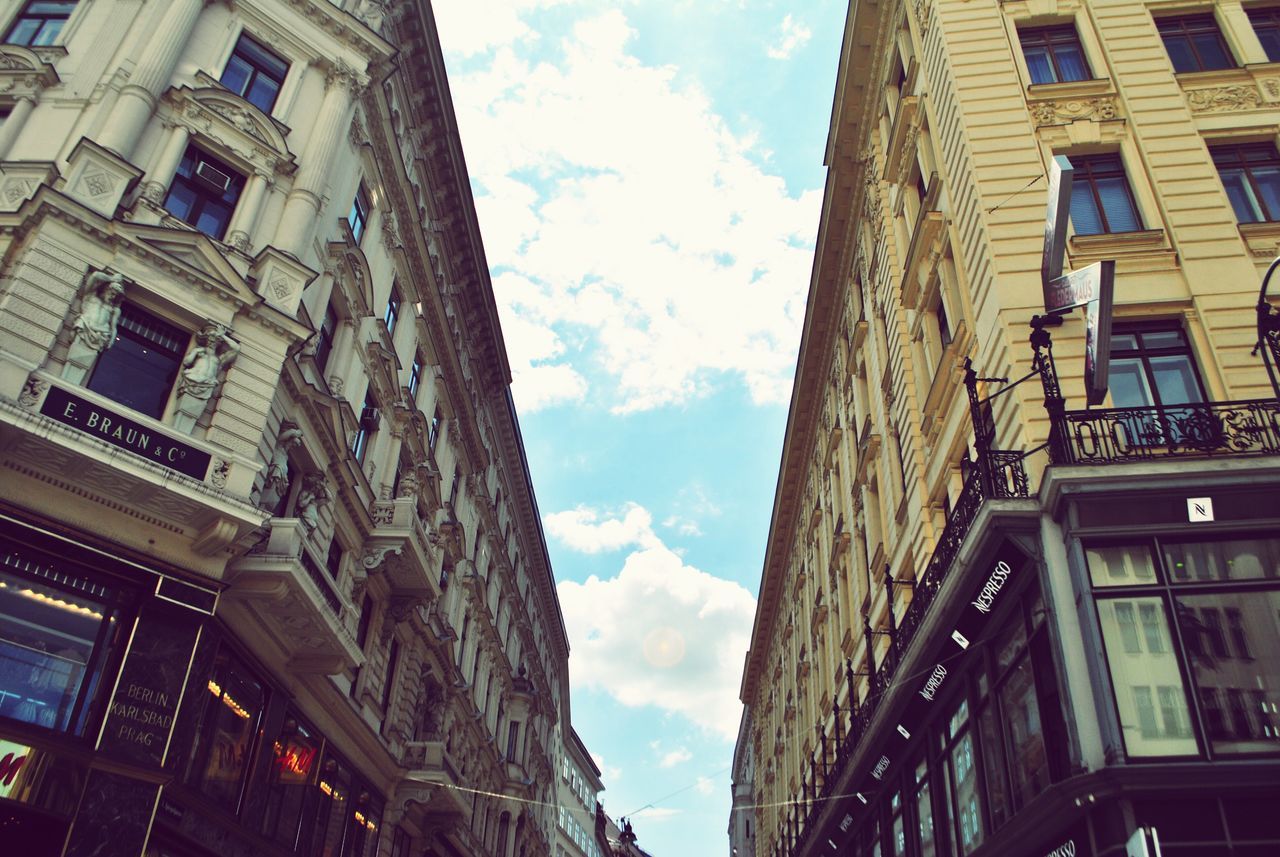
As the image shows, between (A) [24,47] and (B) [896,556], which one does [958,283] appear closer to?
(B) [896,556]

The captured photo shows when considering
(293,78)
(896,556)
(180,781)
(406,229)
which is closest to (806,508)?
(896,556)

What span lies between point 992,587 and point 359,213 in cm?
1906

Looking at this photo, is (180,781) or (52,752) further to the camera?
(180,781)

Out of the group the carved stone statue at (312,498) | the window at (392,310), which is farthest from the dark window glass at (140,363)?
the window at (392,310)

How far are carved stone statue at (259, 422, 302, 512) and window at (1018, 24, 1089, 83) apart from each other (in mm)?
17672

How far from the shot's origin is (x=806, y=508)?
40250mm

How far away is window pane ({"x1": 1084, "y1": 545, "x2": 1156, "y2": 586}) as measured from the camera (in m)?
11.7

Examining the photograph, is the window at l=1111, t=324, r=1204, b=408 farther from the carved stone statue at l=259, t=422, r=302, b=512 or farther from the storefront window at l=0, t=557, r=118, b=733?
the storefront window at l=0, t=557, r=118, b=733

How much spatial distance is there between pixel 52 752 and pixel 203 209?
36.1 ft

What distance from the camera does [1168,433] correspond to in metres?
12.7

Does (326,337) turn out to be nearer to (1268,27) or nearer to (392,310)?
(392,310)

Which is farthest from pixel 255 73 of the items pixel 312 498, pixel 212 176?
pixel 312 498

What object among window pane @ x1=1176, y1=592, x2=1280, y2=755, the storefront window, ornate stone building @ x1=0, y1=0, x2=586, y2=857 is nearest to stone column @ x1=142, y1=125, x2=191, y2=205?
ornate stone building @ x1=0, y1=0, x2=586, y2=857

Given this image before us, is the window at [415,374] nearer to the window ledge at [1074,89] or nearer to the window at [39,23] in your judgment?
the window at [39,23]
